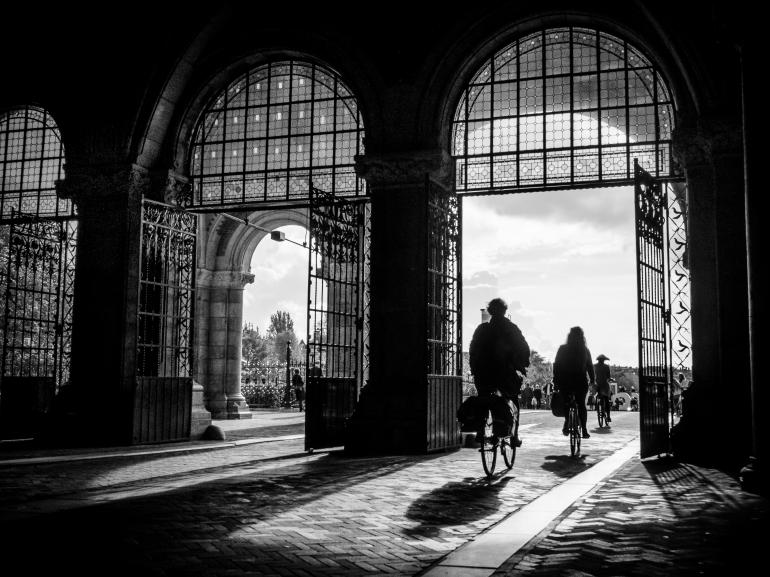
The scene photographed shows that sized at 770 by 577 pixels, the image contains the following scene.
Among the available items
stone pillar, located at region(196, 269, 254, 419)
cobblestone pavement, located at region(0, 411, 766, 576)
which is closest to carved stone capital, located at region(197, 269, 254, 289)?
stone pillar, located at region(196, 269, 254, 419)

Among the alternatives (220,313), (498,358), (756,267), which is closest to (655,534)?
(756,267)

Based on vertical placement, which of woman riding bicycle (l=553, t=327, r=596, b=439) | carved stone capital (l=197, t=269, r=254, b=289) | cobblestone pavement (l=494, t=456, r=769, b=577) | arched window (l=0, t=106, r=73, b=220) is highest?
arched window (l=0, t=106, r=73, b=220)

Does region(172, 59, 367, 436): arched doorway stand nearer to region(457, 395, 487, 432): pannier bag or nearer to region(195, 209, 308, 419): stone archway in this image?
region(457, 395, 487, 432): pannier bag

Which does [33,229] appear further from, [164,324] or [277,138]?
[277,138]

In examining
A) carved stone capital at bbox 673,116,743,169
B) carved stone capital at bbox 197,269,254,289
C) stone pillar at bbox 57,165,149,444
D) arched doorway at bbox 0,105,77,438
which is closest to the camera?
carved stone capital at bbox 673,116,743,169

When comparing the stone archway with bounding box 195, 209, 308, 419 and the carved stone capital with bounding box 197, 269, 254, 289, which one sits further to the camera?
the carved stone capital with bounding box 197, 269, 254, 289

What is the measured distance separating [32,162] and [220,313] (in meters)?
8.07

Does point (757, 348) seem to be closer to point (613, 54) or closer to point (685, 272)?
point (685, 272)

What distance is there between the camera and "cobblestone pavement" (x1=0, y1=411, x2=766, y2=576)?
15.7 feet

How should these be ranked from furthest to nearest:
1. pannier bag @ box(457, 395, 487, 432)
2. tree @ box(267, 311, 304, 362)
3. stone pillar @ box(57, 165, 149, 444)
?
1. tree @ box(267, 311, 304, 362)
2. stone pillar @ box(57, 165, 149, 444)
3. pannier bag @ box(457, 395, 487, 432)

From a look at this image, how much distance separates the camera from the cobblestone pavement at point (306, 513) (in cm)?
479

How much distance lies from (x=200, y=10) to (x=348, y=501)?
9673 millimetres

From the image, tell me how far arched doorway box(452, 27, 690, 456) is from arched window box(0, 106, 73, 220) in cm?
789

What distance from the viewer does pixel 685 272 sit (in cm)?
1148
